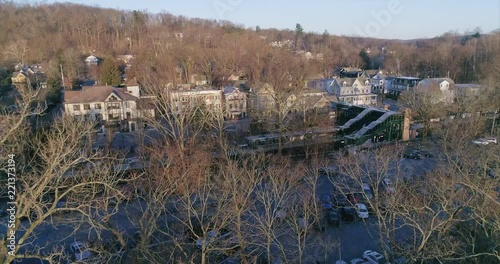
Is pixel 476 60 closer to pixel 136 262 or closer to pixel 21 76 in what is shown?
pixel 136 262

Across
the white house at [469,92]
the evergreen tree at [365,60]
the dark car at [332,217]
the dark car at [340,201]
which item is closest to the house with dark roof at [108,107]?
the dark car at [340,201]

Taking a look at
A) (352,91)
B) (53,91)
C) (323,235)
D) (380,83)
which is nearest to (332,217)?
(323,235)

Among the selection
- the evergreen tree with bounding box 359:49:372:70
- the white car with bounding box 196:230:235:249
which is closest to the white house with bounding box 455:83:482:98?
the white car with bounding box 196:230:235:249

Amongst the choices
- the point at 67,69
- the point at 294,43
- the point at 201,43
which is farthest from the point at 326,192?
the point at 294,43

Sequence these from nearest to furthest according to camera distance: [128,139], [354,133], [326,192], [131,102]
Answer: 1. [326,192]
2. [354,133]
3. [128,139]
4. [131,102]

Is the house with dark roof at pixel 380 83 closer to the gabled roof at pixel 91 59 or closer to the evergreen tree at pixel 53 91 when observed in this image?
the evergreen tree at pixel 53 91

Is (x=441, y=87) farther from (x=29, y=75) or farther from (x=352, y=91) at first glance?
(x=29, y=75)
